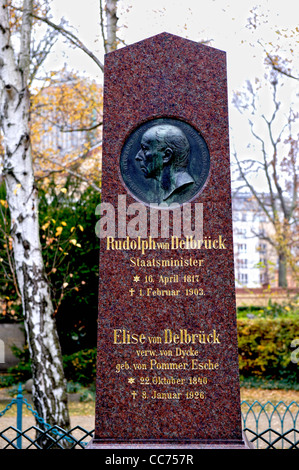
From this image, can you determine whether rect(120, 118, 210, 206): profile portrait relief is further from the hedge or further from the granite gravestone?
the hedge

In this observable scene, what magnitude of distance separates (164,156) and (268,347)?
8.59 meters

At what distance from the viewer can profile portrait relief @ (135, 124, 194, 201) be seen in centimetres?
451

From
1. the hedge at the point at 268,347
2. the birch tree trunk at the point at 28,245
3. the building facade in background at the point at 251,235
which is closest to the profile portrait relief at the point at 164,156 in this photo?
the birch tree trunk at the point at 28,245

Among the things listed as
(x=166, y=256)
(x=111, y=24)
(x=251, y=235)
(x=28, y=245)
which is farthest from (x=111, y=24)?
(x=251, y=235)

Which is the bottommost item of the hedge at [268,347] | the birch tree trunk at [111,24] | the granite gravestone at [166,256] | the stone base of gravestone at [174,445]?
the hedge at [268,347]

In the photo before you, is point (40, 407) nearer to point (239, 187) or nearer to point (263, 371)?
point (263, 371)

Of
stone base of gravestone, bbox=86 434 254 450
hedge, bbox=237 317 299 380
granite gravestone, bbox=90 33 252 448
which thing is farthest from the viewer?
hedge, bbox=237 317 299 380

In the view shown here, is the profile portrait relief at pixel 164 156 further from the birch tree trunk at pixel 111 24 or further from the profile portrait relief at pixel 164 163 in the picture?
the birch tree trunk at pixel 111 24

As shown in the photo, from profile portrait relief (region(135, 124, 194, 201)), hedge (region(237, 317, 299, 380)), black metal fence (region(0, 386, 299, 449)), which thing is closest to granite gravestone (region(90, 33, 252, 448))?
profile portrait relief (region(135, 124, 194, 201))

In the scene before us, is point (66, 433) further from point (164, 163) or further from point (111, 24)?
point (111, 24)

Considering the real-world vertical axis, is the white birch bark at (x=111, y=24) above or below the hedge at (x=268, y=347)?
above

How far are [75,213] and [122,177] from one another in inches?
321

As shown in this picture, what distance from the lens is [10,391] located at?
10.8 meters

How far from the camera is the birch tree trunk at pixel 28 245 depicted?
648cm
